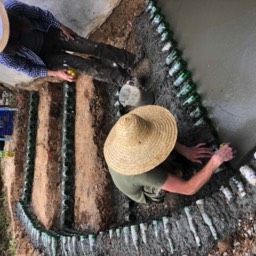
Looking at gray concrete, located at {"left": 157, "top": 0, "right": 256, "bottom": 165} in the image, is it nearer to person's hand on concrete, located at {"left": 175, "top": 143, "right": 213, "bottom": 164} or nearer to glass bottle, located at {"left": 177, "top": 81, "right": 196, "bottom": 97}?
glass bottle, located at {"left": 177, "top": 81, "right": 196, "bottom": 97}

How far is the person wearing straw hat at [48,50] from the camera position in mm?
3551

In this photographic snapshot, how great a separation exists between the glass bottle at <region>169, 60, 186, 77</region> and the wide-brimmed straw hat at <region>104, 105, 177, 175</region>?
80 cm

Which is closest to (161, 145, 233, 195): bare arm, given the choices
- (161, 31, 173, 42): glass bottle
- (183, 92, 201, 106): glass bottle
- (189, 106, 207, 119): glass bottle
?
(189, 106, 207, 119): glass bottle

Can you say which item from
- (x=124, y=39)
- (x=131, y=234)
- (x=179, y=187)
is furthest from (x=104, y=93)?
(x=179, y=187)

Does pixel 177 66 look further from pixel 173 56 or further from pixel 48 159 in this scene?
pixel 48 159

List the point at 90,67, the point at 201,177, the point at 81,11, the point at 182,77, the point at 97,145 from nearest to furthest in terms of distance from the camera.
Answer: the point at 201,177
the point at 182,77
the point at 90,67
the point at 97,145
the point at 81,11

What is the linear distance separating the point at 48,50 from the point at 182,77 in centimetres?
140

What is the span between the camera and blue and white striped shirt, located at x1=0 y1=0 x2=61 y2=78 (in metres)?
3.60

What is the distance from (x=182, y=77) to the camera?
3326 mm

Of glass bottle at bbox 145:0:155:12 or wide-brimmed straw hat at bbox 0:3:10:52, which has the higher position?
glass bottle at bbox 145:0:155:12

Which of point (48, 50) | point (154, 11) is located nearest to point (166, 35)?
point (154, 11)

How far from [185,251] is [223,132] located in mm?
876

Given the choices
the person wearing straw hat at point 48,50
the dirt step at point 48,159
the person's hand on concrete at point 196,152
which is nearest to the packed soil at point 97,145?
the dirt step at point 48,159

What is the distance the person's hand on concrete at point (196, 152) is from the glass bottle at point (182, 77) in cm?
63
